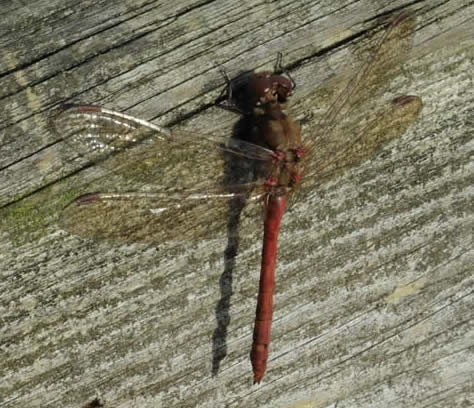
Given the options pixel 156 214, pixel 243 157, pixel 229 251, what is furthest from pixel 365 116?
pixel 156 214

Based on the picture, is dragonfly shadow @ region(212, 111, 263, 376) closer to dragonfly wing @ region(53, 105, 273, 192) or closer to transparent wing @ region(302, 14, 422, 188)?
dragonfly wing @ region(53, 105, 273, 192)

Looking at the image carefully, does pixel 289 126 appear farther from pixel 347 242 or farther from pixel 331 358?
pixel 331 358

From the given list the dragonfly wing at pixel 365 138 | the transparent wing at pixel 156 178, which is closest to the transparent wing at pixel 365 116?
the dragonfly wing at pixel 365 138

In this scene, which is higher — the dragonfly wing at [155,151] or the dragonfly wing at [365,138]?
the dragonfly wing at [155,151]

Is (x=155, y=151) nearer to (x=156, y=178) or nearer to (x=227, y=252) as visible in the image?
(x=156, y=178)

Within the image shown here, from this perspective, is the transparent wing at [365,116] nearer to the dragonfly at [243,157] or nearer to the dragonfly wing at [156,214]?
the dragonfly at [243,157]

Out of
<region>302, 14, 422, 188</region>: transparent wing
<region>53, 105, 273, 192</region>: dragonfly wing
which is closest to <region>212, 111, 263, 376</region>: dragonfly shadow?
<region>53, 105, 273, 192</region>: dragonfly wing
